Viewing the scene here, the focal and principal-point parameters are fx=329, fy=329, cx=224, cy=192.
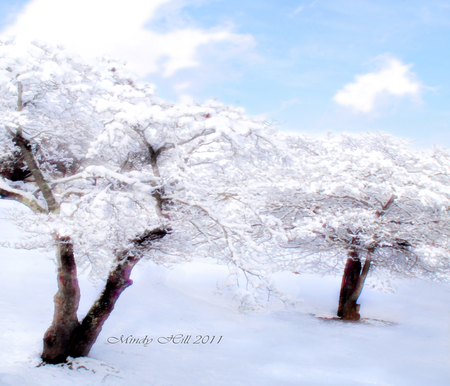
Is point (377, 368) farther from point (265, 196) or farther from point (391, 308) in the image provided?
point (391, 308)

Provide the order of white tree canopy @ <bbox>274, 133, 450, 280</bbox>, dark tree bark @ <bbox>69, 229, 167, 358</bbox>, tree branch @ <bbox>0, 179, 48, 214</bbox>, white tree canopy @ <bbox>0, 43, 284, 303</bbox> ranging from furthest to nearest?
white tree canopy @ <bbox>274, 133, 450, 280</bbox> → dark tree bark @ <bbox>69, 229, 167, 358</bbox> → tree branch @ <bbox>0, 179, 48, 214</bbox> → white tree canopy @ <bbox>0, 43, 284, 303</bbox>

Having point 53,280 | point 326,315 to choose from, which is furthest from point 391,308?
point 53,280

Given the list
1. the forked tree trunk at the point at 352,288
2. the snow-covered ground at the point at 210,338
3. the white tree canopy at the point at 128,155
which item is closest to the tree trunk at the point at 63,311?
the snow-covered ground at the point at 210,338

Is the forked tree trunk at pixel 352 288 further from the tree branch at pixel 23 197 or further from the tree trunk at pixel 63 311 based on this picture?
the tree branch at pixel 23 197

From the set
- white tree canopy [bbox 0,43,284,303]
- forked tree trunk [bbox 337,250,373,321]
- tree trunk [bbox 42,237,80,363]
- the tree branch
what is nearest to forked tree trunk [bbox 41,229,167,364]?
tree trunk [bbox 42,237,80,363]

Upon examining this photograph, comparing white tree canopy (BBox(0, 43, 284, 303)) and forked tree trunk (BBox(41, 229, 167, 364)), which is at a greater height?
white tree canopy (BBox(0, 43, 284, 303))

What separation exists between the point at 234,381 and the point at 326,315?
805cm

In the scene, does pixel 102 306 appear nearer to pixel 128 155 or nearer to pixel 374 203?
pixel 128 155

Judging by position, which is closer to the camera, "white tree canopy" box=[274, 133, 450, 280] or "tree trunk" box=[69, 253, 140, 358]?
"tree trunk" box=[69, 253, 140, 358]

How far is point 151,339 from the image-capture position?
9508 mm

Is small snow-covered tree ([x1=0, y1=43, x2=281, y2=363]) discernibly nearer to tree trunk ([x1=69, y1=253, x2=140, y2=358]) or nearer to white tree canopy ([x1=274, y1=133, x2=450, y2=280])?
tree trunk ([x1=69, y1=253, x2=140, y2=358])

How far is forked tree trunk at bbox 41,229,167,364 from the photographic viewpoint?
6703mm

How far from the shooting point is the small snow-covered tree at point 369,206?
988 cm

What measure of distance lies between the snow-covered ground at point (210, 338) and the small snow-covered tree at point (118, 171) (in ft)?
3.11
